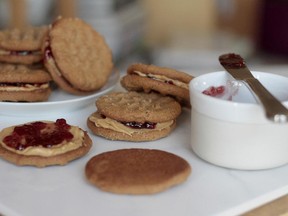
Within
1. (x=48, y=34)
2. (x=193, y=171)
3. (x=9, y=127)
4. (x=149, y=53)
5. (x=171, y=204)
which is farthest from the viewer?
(x=149, y=53)

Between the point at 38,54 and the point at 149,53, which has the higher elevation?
the point at 38,54

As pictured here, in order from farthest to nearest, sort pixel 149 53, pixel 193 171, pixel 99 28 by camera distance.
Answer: pixel 149 53 < pixel 99 28 < pixel 193 171

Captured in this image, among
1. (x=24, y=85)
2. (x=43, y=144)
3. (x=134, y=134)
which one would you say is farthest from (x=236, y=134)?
(x=24, y=85)

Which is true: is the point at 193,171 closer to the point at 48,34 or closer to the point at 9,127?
the point at 9,127

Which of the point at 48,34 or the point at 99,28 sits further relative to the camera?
the point at 99,28

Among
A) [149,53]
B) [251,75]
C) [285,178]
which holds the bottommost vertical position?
[149,53]

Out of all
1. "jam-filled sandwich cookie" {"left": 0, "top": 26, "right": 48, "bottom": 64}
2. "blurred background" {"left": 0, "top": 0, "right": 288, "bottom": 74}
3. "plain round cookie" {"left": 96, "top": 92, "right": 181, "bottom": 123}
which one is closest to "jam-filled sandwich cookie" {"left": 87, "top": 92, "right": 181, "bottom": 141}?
"plain round cookie" {"left": 96, "top": 92, "right": 181, "bottom": 123}

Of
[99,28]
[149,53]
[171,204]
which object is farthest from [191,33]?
[171,204]
